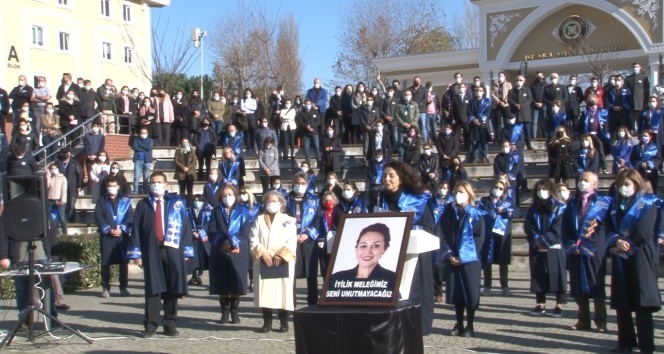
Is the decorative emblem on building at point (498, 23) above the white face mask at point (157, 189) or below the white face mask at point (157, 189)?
above

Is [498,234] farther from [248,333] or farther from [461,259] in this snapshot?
[248,333]

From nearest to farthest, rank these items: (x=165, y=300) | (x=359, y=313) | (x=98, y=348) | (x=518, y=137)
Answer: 1. (x=359, y=313)
2. (x=98, y=348)
3. (x=165, y=300)
4. (x=518, y=137)

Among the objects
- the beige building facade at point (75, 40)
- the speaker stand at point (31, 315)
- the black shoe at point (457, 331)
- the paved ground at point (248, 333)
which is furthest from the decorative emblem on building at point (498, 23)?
the speaker stand at point (31, 315)

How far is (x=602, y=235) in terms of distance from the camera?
37.7 feet

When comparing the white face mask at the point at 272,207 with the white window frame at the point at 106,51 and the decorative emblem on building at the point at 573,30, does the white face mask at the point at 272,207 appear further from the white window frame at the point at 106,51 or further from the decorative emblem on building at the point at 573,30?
the white window frame at the point at 106,51

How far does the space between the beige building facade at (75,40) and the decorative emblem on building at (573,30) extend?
1635 cm

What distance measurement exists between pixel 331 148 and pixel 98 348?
44.5ft

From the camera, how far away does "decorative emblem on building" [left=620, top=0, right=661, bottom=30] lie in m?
31.3

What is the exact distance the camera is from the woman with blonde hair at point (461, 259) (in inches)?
444

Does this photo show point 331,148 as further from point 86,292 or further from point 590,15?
point 590,15

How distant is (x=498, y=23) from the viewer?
1372 inches

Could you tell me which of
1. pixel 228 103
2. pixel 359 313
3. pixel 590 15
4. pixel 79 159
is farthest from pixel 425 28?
pixel 359 313

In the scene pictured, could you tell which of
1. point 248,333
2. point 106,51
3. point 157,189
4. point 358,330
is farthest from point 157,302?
point 106,51

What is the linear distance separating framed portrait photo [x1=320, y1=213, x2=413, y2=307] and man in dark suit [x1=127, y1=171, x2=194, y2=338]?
3687 millimetres
